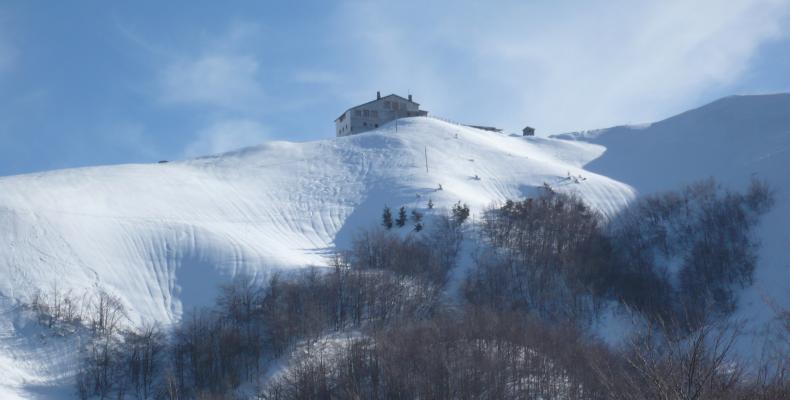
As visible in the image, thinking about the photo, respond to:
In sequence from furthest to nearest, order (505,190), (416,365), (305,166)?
(305,166)
(505,190)
(416,365)

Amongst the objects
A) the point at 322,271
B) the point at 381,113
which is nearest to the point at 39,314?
the point at 322,271

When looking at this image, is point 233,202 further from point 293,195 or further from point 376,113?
point 376,113

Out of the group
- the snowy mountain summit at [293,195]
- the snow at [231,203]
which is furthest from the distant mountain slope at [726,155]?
the snow at [231,203]

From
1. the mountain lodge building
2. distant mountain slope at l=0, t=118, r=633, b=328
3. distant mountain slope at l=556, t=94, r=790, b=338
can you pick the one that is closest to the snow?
distant mountain slope at l=0, t=118, r=633, b=328

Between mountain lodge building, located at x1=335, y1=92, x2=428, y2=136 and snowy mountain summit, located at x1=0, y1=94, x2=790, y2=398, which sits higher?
mountain lodge building, located at x1=335, y1=92, x2=428, y2=136

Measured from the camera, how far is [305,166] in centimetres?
7800

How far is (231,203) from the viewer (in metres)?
63.6

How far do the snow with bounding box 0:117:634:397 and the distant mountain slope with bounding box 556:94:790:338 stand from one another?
17.2 ft

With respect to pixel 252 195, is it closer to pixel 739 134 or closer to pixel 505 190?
pixel 505 190

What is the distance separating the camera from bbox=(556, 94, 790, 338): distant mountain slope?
51938mm

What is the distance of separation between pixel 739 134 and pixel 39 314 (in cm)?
7365

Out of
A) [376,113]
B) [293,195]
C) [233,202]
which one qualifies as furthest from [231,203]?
[376,113]

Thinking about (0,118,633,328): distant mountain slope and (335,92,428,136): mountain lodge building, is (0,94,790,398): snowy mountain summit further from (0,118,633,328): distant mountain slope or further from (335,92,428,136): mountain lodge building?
(335,92,428,136): mountain lodge building

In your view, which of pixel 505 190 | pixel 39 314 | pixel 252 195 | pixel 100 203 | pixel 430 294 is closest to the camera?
pixel 39 314
